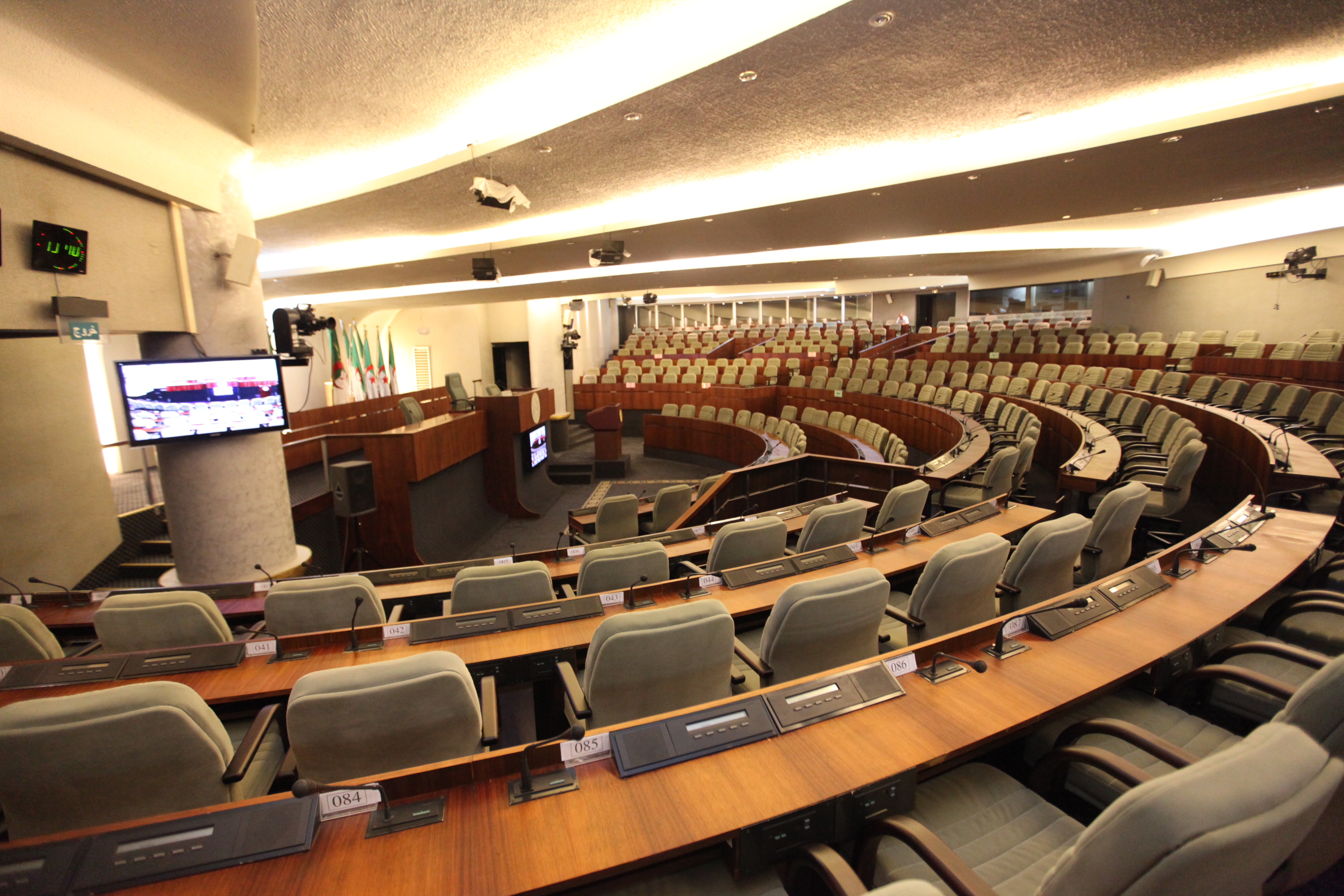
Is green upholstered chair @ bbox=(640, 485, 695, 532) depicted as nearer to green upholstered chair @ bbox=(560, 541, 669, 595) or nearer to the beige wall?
green upholstered chair @ bbox=(560, 541, 669, 595)

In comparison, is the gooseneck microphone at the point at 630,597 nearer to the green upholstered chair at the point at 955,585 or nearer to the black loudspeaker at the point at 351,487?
the green upholstered chair at the point at 955,585

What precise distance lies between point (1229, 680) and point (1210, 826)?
1680 mm

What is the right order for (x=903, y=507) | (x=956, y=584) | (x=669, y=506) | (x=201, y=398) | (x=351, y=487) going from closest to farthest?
(x=956, y=584) < (x=201, y=398) < (x=903, y=507) < (x=351, y=487) < (x=669, y=506)

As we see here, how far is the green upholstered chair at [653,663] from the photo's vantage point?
5.71 feet

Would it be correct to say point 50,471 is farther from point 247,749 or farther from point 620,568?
point 620,568

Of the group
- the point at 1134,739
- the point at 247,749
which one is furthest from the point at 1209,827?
the point at 247,749

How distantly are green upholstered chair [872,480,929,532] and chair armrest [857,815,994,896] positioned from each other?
247 cm

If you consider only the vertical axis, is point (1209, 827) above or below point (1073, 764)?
above

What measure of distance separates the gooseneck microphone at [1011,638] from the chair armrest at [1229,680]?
368 mm

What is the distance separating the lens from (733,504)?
19.3ft

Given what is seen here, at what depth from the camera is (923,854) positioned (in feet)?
3.83

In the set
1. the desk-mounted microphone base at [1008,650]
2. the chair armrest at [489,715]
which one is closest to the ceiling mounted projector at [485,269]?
the chair armrest at [489,715]

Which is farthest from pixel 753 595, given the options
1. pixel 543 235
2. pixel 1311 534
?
pixel 543 235

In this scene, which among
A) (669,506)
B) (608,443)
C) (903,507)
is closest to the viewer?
(903,507)
